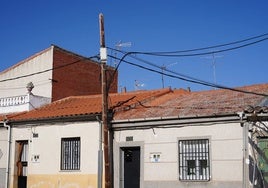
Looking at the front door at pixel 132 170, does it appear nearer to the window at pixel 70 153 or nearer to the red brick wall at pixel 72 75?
the window at pixel 70 153

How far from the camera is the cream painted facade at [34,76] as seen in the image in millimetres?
27656

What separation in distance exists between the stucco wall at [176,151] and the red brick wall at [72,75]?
10628 mm

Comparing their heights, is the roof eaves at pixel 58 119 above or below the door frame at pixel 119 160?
above

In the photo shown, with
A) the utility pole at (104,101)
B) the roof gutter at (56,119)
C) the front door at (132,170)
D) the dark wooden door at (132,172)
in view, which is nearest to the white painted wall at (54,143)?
the roof gutter at (56,119)

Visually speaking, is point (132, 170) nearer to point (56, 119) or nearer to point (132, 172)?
point (132, 172)

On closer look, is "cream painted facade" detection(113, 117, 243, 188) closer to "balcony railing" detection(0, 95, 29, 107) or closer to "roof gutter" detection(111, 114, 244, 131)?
"roof gutter" detection(111, 114, 244, 131)

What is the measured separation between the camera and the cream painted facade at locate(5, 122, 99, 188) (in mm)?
18516

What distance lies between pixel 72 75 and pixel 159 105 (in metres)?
11.6

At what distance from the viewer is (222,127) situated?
52.2 feet

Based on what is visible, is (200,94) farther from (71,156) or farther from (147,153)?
(71,156)

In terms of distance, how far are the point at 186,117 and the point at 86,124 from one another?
14.8 feet

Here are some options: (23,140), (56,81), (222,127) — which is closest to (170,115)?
(222,127)

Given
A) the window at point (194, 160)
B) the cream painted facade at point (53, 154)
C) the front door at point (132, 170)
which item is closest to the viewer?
the window at point (194, 160)

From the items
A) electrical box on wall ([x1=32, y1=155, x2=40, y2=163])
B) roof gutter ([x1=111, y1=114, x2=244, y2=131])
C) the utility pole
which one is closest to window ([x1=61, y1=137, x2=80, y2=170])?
electrical box on wall ([x1=32, y1=155, x2=40, y2=163])
